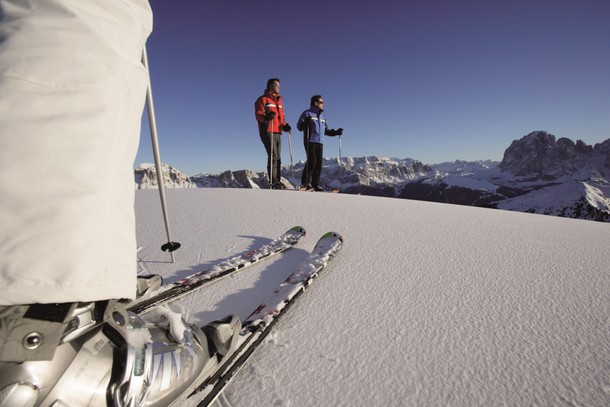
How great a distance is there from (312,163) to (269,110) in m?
1.96

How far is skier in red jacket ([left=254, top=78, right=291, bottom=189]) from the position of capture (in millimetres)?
7602

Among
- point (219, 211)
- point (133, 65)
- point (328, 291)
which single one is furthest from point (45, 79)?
point (219, 211)

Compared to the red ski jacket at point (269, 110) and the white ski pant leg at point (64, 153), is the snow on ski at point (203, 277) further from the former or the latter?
the red ski jacket at point (269, 110)

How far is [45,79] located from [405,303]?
6.31 ft

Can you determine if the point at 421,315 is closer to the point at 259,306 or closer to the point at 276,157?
the point at 259,306

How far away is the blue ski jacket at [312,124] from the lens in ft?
26.5

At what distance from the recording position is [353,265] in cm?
237

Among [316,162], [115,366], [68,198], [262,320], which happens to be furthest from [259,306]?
[316,162]

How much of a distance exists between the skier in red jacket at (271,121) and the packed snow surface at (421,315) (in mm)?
4887

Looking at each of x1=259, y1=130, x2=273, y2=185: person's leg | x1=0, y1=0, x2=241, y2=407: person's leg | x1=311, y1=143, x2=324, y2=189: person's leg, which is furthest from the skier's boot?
x1=311, y1=143, x2=324, y2=189: person's leg

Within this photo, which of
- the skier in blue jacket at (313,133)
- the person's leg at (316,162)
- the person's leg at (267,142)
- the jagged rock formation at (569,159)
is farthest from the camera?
the jagged rock formation at (569,159)

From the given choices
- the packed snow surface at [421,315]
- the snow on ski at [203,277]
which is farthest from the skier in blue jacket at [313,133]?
the snow on ski at [203,277]

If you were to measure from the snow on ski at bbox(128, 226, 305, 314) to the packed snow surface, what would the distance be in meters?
0.07

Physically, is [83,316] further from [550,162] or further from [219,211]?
[550,162]
